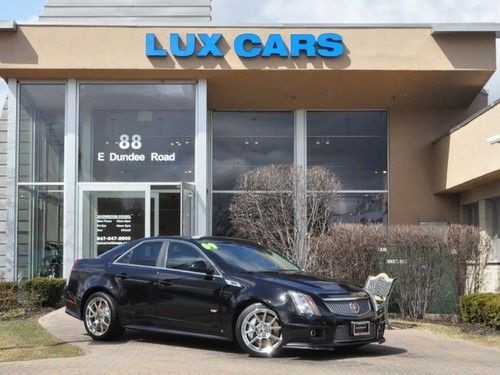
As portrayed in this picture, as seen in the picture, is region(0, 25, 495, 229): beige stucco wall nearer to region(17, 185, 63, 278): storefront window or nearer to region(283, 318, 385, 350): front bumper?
region(17, 185, 63, 278): storefront window

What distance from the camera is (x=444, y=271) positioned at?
15.3 meters

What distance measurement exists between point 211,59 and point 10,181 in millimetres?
6229

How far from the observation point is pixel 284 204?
1928 centimetres

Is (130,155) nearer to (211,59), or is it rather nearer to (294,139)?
(211,59)

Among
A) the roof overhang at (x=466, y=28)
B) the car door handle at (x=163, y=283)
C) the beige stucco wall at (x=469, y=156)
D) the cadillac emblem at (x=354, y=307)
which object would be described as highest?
the roof overhang at (x=466, y=28)

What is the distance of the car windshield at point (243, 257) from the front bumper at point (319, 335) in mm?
1275

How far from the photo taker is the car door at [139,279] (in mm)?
10570

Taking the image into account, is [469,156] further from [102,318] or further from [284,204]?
[102,318]

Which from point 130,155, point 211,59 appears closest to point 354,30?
point 211,59

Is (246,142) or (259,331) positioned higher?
(246,142)

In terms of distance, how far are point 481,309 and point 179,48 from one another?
405 inches

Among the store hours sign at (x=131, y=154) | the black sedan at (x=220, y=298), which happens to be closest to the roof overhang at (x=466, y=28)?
the store hours sign at (x=131, y=154)

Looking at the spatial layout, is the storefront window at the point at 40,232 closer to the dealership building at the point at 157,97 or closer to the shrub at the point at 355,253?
the dealership building at the point at 157,97

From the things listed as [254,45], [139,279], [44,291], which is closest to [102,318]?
[139,279]
